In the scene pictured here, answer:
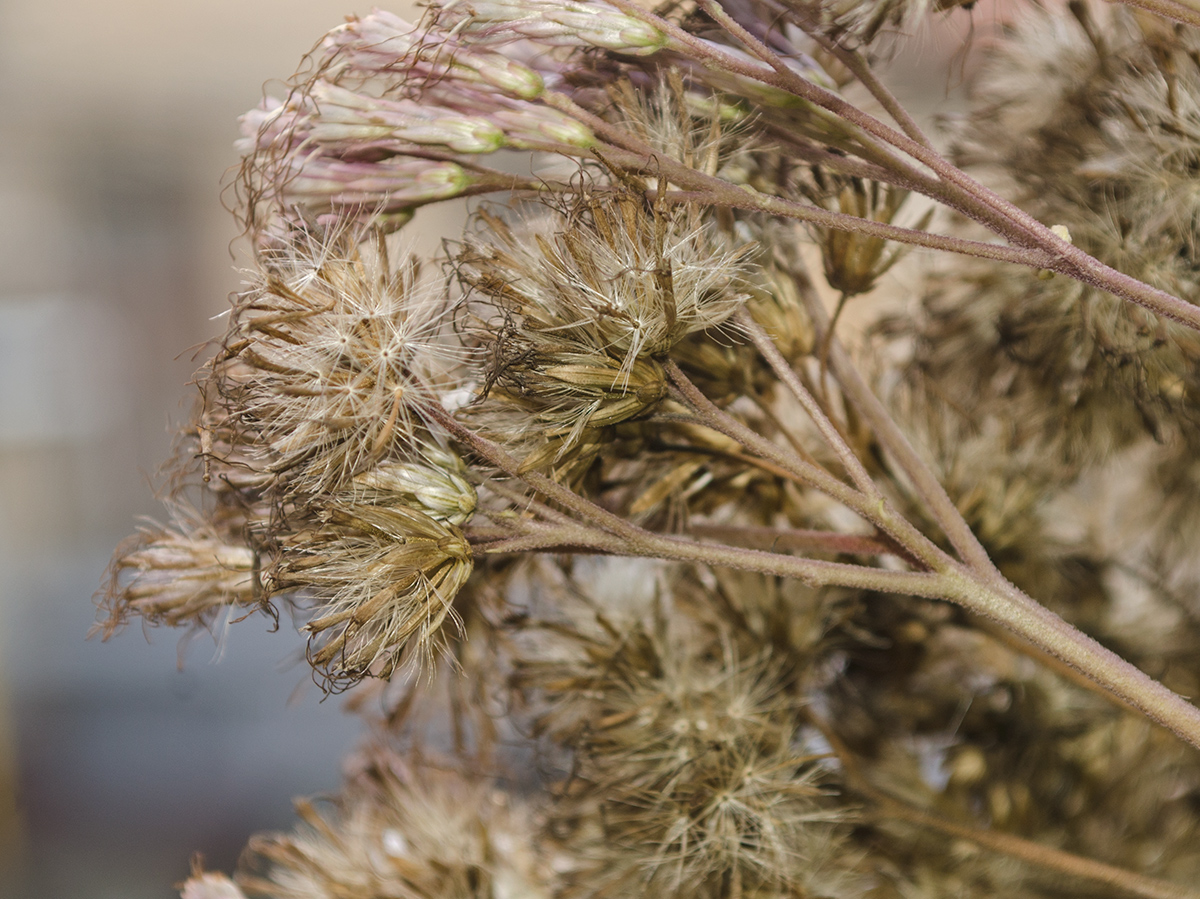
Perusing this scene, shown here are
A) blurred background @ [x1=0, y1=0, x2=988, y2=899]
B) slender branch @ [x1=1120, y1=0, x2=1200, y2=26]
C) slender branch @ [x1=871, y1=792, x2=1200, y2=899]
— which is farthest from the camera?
blurred background @ [x1=0, y1=0, x2=988, y2=899]

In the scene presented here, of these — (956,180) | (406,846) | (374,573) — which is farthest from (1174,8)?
(406,846)

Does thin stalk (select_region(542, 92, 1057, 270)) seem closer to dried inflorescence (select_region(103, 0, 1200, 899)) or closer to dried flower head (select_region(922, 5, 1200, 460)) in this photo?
dried inflorescence (select_region(103, 0, 1200, 899))

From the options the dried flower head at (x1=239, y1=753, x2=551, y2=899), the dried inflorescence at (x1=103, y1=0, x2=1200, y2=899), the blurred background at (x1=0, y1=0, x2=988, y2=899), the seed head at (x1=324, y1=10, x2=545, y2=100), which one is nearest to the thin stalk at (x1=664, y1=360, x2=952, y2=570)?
the dried inflorescence at (x1=103, y1=0, x2=1200, y2=899)

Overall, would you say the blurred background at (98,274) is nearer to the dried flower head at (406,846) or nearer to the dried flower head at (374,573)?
the dried flower head at (406,846)

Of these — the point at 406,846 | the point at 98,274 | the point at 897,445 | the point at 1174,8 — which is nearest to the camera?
the point at 1174,8

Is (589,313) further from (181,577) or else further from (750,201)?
(181,577)

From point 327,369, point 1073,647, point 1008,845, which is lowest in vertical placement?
point 1008,845

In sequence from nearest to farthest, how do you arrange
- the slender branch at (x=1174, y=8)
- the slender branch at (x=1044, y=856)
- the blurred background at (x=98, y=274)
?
the slender branch at (x=1174, y=8) < the slender branch at (x=1044, y=856) < the blurred background at (x=98, y=274)

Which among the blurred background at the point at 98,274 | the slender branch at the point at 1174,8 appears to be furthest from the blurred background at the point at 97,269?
the slender branch at the point at 1174,8

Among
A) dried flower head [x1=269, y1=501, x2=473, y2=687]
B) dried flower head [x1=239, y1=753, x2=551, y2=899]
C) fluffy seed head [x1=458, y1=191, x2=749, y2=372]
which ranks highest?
fluffy seed head [x1=458, y1=191, x2=749, y2=372]

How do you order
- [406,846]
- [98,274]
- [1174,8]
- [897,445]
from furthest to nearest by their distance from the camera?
[98,274], [406,846], [897,445], [1174,8]

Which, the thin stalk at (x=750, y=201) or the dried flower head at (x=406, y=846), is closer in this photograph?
the thin stalk at (x=750, y=201)

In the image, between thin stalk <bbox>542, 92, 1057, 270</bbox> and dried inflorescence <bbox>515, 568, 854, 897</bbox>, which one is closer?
thin stalk <bbox>542, 92, 1057, 270</bbox>
